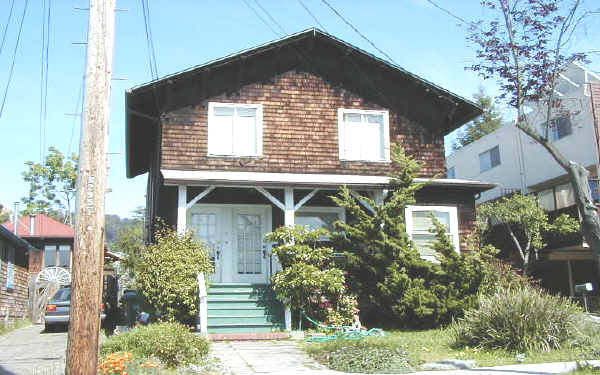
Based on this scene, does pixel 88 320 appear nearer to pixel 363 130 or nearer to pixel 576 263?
pixel 363 130

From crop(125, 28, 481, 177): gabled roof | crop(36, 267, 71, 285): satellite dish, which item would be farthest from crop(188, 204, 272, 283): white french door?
crop(36, 267, 71, 285): satellite dish

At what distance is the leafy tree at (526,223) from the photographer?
71.4ft

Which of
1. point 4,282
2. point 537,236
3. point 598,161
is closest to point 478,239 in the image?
point 537,236

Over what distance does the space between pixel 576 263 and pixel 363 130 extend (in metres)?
11.3

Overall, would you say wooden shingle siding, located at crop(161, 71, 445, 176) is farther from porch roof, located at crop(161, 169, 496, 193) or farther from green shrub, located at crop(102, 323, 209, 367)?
green shrub, located at crop(102, 323, 209, 367)

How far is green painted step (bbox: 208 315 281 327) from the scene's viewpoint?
13.7 m

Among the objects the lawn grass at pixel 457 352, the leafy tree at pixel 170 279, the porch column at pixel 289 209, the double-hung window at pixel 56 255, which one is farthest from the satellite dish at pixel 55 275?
the lawn grass at pixel 457 352

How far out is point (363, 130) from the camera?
719 inches

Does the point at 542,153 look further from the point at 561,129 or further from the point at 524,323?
the point at 524,323

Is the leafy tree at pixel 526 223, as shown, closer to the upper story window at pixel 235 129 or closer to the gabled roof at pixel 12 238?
the upper story window at pixel 235 129

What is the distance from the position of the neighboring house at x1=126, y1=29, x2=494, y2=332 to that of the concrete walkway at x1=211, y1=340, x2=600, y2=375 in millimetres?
4737

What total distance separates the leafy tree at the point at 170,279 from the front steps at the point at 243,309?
63 cm

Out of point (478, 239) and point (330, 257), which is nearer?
point (330, 257)

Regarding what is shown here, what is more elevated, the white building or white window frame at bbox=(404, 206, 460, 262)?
the white building
